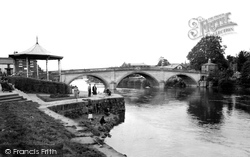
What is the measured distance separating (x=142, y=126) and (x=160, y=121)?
2.62 metres

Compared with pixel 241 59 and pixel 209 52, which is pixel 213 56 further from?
pixel 241 59

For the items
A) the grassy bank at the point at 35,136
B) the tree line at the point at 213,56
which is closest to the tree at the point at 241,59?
the tree line at the point at 213,56

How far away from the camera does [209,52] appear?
257ft

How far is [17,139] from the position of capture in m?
6.80

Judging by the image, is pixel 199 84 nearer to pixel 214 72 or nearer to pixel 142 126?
pixel 214 72

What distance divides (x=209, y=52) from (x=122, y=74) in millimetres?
37802

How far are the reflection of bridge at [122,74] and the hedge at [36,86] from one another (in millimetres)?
19096

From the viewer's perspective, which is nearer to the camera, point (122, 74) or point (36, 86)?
point (36, 86)

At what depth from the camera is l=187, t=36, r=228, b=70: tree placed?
7781cm

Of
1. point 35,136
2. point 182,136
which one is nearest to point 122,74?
point 182,136

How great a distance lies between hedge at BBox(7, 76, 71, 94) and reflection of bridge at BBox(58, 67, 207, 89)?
19.1 meters

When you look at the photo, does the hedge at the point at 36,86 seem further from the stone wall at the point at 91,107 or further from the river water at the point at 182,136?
the river water at the point at 182,136

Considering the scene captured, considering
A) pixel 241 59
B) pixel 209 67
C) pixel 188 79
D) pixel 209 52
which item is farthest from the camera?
pixel 209 52

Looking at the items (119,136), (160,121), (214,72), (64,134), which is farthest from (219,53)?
(64,134)
